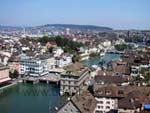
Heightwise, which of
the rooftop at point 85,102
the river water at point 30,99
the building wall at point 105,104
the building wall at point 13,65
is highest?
the rooftop at point 85,102

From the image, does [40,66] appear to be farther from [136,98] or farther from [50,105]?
[136,98]

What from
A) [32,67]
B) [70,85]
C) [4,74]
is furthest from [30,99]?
[32,67]

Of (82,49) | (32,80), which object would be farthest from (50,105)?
(82,49)

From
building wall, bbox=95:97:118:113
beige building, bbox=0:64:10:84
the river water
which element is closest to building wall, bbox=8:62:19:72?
beige building, bbox=0:64:10:84

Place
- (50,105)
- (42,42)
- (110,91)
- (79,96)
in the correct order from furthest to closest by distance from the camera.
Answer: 1. (42,42)
2. (50,105)
3. (110,91)
4. (79,96)

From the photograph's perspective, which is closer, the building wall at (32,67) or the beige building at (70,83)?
the beige building at (70,83)

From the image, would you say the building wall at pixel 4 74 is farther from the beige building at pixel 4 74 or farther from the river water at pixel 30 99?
the river water at pixel 30 99

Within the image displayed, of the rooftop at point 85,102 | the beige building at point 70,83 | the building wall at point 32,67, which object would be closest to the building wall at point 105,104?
the rooftop at point 85,102

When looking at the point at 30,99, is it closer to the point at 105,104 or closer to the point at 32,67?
the point at 105,104

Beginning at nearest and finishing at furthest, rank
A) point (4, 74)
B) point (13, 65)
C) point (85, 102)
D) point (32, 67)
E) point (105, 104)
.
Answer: point (85, 102) < point (105, 104) < point (4, 74) < point (32, 67) < point (13, 65)
